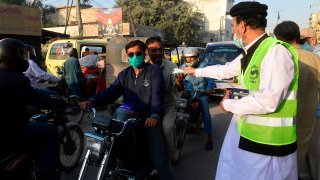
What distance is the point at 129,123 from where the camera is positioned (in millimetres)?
3062

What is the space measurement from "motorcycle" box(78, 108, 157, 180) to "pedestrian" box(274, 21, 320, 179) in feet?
5.31

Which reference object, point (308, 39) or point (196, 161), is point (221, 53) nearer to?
point (308, 39)

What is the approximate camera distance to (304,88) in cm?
353

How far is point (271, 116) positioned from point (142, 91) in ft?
5.36

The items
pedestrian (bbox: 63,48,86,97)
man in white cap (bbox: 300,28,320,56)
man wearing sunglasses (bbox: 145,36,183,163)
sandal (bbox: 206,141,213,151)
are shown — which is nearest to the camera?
man wearing sunglasses (bbox: 145,36,183,163)

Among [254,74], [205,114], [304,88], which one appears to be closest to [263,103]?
[254,74]

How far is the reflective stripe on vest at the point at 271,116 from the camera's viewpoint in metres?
2.29

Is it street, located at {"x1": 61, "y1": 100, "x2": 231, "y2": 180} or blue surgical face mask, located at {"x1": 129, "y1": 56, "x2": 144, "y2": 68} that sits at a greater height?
blue surgical face mask, located at {"x1": 129, "y1": 56, "x2": 144, "y2": 68}

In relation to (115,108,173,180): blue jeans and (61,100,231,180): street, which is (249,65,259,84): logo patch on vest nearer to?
(115,108,173,180): blue jeans

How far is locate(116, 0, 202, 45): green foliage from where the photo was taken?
128 ft

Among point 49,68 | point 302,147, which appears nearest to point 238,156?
point 302,147

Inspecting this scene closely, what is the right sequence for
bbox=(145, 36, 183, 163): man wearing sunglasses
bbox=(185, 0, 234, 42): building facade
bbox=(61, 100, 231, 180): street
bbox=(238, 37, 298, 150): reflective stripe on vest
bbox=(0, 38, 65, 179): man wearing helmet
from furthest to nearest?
1. bbox=(185, 0, 234, 42): building facade
2. bbox=(61, 100, 231, 180): street
3. bbox=(145, 36, 183, 163): man wearing sunglasses
4. bbox=(0, 38, 65, 179): man wearing helmet
5. bbox=(238, 37, 298, 150): reflective stripe on vest

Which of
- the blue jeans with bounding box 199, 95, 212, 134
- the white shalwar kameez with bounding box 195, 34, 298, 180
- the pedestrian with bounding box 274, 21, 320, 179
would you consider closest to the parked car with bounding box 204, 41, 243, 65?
the blue jeans with bounding box 199, 95, 212, 134

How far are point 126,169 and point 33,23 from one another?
19189 millimetres
